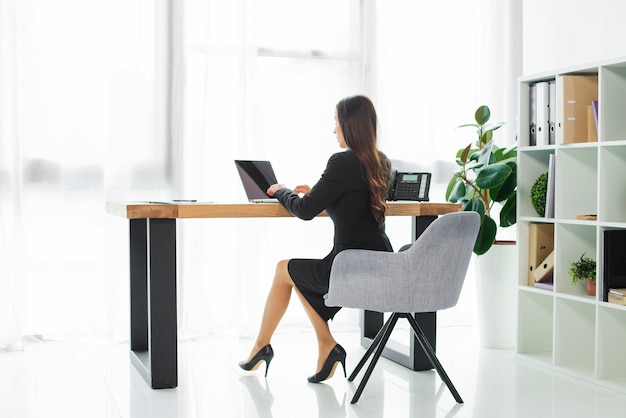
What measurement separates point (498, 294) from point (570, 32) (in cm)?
161

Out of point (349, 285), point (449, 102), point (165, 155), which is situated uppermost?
point (449, 102)

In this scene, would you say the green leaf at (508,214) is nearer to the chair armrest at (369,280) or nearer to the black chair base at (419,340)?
the black chair base at (419,340)

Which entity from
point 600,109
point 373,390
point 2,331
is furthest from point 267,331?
point 600,109

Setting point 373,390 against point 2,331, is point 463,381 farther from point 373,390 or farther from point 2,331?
point 2,331

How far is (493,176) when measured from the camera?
352 centimetres

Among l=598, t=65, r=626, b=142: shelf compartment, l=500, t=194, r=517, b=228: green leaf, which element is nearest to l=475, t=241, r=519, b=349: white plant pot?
l=500, t=194, r=517, b=228: green leaf

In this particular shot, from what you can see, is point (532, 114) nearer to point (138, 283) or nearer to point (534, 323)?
point (534, 323)

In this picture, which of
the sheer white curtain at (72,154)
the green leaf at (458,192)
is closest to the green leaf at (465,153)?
the green leaf at (458,192)

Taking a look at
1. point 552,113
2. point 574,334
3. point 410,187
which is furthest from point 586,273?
point 410,187

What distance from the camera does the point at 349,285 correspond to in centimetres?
274

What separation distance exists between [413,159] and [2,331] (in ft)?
8.08

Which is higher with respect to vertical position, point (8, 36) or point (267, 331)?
point (8, 36)

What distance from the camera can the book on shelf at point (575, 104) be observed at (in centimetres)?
326

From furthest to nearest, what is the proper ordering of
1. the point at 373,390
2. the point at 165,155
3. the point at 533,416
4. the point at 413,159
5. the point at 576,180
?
1. the point at 413,159
2. the point at 165,155
3. the point at 576,180
4. the point at 373,390
5. the point at 533,416
